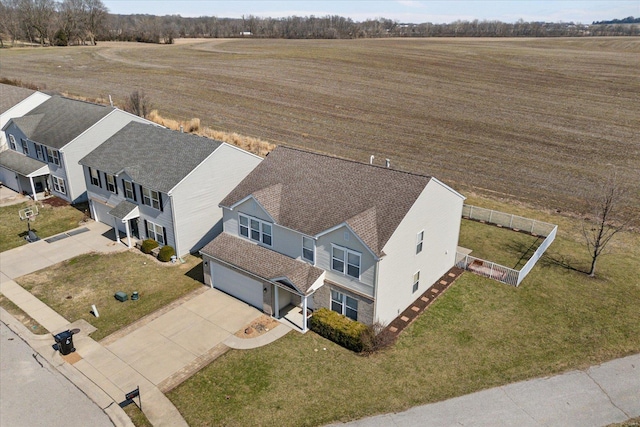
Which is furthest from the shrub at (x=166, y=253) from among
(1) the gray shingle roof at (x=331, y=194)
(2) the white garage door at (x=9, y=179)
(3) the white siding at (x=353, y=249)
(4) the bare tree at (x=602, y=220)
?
(4) the bare tree at (x=602, y=220)

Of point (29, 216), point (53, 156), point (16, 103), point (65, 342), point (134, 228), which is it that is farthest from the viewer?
point (16, 103)

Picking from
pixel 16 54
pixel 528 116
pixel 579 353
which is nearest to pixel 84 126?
pixel 579 353

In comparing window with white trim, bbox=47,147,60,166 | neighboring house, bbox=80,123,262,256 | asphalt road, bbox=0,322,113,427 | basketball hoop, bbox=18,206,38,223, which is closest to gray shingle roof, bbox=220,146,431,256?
neighboring house, bbox=80,123,262,256

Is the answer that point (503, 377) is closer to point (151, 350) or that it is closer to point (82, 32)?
point (151, 350)

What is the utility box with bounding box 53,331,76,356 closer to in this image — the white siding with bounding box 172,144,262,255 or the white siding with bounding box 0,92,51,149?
the white siding with bounding box 172,144,262,255

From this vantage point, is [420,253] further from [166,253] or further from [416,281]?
[166,253]

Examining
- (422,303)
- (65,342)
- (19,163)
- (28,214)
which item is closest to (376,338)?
(422,303)
